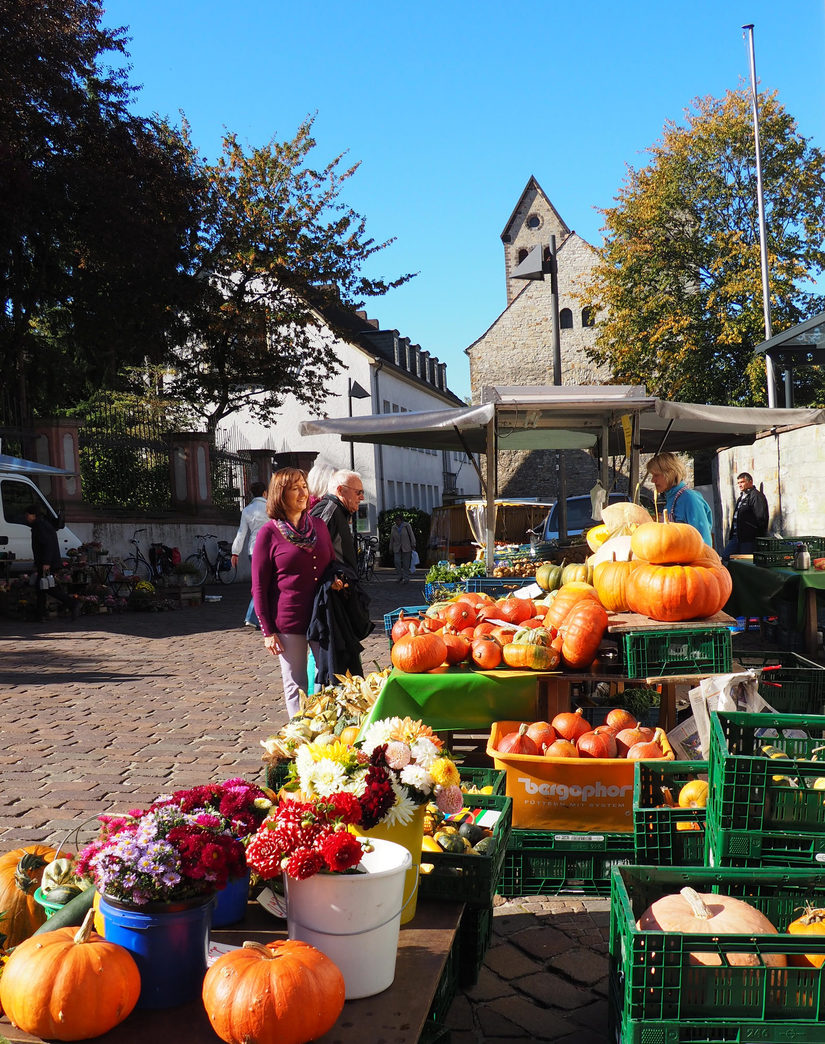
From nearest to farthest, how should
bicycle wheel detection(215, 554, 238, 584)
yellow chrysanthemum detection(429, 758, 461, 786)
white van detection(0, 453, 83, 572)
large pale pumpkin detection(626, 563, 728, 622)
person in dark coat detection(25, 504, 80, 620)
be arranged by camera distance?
yellow chrysanthemum detection(429, 758, 461, 786)
large pale pumpkin detection(626, 563, 728, 622)
person in dark coat detection(25, 504, 80, 620)
white van detection(0, 453, 83, 572)
bicycle wheel detection(215, 554, 238, 584)

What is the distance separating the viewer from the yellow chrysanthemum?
2721mm

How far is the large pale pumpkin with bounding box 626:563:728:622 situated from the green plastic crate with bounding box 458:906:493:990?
2097 millimetres

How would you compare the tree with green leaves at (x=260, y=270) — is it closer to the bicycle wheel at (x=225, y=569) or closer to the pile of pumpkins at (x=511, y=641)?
the bicycle wheel at (x=225, y=569)

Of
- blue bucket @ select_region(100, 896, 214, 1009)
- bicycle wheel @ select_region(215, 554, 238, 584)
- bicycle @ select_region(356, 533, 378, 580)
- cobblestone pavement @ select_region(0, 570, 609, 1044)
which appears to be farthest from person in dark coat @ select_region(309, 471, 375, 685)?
bicycle @ select_region(356, 533, 378, 580)

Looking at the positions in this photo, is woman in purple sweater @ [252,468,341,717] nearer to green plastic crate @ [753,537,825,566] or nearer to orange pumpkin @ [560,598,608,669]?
orange pumpkin @ [560,598,608,669]

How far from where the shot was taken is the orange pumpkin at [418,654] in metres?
4.77

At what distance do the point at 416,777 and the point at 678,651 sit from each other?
8.07ft

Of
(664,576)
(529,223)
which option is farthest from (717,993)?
(529,223)

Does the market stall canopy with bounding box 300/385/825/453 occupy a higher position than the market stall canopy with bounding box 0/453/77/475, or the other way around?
the market stall canopy with bounding box 0/453/77/475

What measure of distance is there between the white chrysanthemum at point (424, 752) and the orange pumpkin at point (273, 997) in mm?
708

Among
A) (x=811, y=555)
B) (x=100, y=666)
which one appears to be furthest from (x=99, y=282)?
(x=811, y=555)

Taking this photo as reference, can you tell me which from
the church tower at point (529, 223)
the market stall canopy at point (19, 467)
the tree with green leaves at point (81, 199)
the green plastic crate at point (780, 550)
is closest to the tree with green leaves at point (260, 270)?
the tree with green leaves at point (81, 199)

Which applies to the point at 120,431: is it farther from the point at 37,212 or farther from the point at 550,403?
the point at 550,403

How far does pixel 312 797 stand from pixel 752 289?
3222cm
